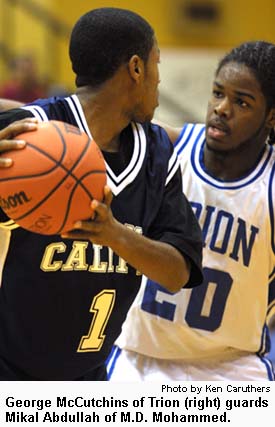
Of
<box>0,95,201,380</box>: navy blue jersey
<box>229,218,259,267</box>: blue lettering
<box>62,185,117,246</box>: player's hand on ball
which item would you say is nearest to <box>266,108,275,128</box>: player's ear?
<box>229,218,259,267</box>: blue lettering

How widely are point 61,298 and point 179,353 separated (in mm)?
1062

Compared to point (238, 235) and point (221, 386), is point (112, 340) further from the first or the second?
point (238, 235)

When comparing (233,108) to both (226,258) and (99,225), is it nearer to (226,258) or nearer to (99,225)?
(226,258)

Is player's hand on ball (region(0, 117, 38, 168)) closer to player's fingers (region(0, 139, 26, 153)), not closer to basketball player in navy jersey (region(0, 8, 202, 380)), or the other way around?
player's fingers (region(0, 139, 26, 153))

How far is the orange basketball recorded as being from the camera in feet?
9.16

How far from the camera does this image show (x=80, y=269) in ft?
11.0

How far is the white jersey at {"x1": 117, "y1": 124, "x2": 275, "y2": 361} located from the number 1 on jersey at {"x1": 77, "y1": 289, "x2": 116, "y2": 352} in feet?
2.35

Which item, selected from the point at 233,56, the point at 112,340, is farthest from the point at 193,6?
the point at 112,340

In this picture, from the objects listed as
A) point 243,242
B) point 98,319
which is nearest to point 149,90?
point 98,319

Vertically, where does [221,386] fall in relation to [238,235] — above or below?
below

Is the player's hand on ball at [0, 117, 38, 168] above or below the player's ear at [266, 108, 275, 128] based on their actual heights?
above

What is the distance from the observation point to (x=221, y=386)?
11.7 feet

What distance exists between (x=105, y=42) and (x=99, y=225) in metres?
0.73
